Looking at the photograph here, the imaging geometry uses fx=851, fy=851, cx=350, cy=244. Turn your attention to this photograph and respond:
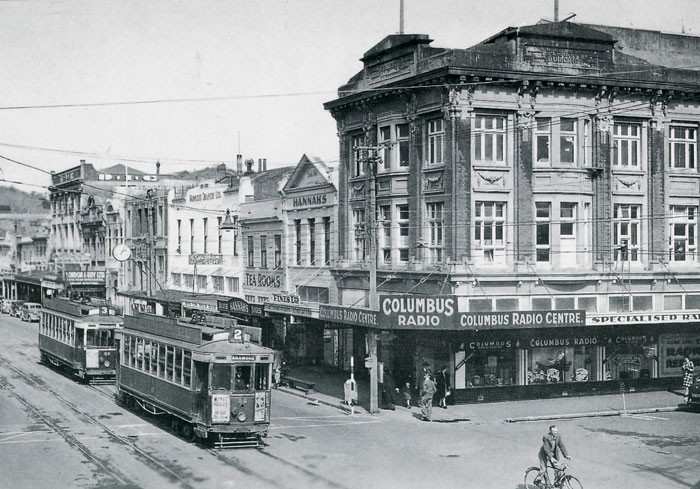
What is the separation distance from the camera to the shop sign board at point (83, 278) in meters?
64.3

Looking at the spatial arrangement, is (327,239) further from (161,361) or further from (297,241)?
(161,361)

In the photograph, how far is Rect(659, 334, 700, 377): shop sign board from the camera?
33906mm

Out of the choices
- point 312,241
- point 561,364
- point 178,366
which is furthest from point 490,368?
point 312,241

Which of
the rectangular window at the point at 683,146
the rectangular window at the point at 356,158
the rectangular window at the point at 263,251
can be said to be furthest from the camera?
the rectangular window at the point at 263,251

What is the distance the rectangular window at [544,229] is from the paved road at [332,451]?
22.3 feet

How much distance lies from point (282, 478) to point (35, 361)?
27795mm

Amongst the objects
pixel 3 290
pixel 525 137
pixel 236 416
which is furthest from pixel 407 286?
pixel 3 290

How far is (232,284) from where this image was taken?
161 ft

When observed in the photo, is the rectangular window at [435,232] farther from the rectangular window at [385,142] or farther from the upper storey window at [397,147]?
the rectangular window at [385,142]

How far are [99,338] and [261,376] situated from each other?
574 inches

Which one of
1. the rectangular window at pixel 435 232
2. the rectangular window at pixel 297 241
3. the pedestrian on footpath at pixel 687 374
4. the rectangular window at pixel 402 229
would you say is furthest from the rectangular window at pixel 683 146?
the rectangular window at pixel 297 241

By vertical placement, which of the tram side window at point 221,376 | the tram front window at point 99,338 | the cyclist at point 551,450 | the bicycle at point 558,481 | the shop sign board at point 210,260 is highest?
the shop sign board at point 210,260

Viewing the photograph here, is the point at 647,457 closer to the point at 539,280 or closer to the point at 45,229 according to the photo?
the point at 539,280

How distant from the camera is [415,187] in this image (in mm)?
32719
